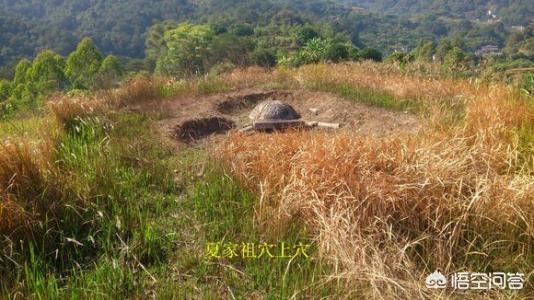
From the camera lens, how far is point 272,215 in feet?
9.70

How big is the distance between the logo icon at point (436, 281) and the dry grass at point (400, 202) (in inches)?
2.4

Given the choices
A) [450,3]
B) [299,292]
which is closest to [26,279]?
[299,292]

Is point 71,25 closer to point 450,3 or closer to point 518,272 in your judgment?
point 518,272

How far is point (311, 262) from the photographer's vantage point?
266 cm

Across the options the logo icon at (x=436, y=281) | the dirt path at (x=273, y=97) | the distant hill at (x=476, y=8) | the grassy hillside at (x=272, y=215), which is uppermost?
the grassy hillside at (x=272, y=215)

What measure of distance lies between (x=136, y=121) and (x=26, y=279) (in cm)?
389

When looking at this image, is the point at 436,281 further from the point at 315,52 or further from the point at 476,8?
the point at 476,8

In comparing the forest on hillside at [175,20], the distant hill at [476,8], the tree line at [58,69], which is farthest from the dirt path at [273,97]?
the distant hill at [476,8]

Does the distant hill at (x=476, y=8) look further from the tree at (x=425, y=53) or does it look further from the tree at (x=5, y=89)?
the tree at (x=5, y=89)

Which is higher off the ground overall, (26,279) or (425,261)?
(26,279)

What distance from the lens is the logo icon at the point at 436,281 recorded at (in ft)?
8.18

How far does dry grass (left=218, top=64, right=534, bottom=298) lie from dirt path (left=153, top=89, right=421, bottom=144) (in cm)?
218

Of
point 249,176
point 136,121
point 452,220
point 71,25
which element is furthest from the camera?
point 71,25

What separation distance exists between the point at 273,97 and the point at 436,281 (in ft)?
20.8
